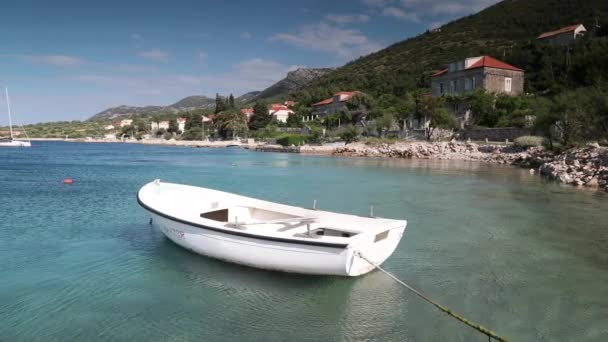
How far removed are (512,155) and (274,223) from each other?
35.2 meters

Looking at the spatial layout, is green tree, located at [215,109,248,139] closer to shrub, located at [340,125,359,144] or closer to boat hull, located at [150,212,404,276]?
shrub, located at [340,125,359,144]

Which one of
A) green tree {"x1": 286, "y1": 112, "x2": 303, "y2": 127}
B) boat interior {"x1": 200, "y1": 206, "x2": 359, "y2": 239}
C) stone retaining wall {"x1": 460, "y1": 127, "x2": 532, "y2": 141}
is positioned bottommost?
boat interior {"x1": 200, "y1": 206, "x2": 359, "y2": 239}

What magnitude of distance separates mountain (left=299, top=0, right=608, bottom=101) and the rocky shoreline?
1444 inches

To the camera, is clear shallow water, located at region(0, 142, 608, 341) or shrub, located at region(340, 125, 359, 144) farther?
shrub, located at region(340, 125, 359, 144)

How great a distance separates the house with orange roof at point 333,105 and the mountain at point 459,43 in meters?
9.85

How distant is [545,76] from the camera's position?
64438 millimetres

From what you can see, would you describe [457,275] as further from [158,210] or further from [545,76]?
[545,76]

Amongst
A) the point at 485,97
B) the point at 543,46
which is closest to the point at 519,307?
the point at 485,97

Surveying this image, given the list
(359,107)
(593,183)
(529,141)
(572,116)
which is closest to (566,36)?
(359,107)

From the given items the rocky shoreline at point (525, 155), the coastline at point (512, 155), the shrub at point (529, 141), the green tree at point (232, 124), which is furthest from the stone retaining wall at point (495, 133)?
the green tree at point (232, 124)

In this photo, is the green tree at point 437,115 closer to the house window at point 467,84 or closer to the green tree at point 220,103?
the house window at point 467,84

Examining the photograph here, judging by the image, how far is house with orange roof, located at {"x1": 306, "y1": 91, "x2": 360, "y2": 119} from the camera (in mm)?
80250

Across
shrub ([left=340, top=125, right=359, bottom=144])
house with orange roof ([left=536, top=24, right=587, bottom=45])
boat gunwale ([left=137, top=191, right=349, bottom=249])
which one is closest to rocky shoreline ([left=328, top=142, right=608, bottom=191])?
shrub ([left=340, top=125, right=359, bottom=144])

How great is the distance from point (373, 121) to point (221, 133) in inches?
1877
